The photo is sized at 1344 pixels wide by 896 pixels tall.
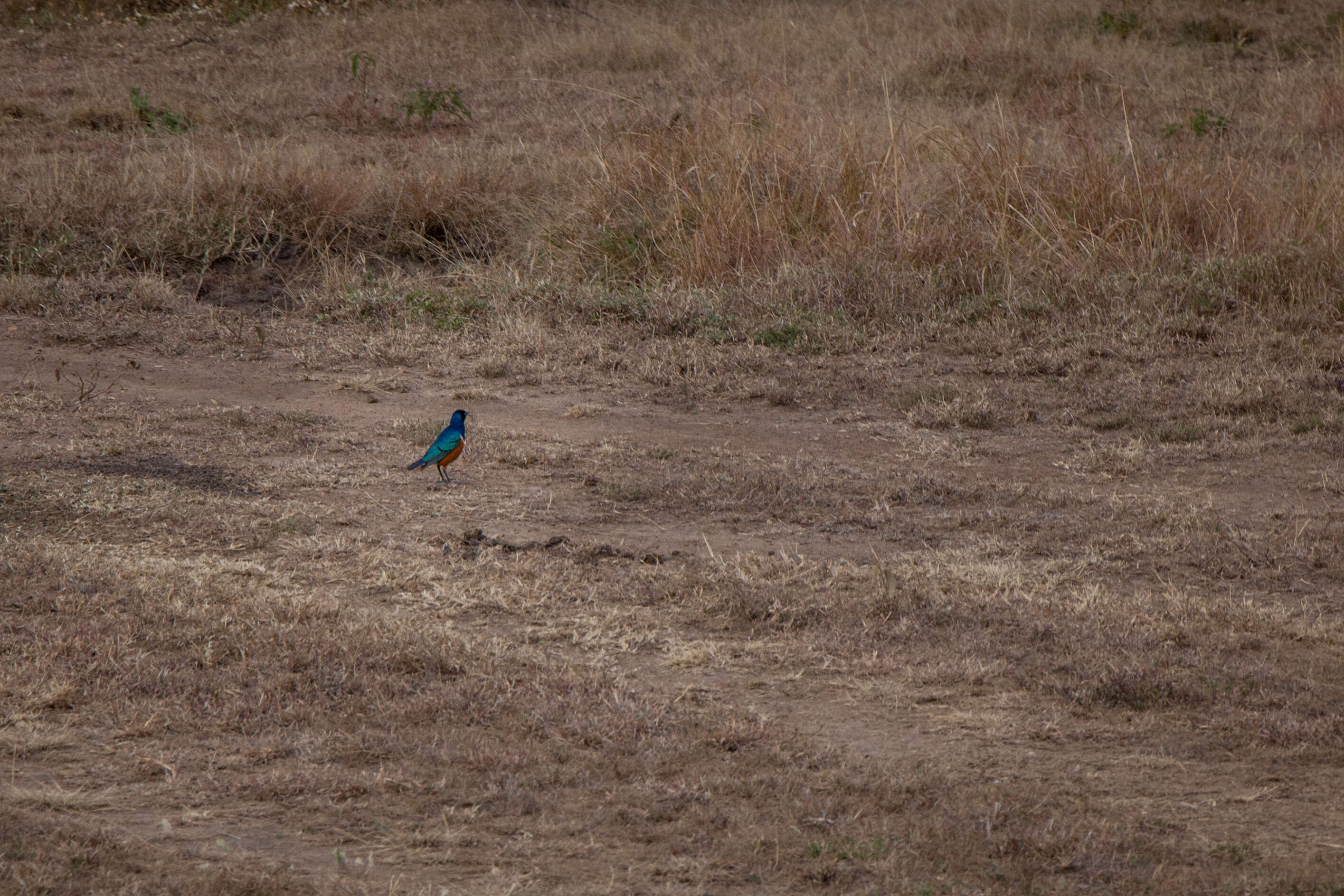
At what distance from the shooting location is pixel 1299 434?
227 inches

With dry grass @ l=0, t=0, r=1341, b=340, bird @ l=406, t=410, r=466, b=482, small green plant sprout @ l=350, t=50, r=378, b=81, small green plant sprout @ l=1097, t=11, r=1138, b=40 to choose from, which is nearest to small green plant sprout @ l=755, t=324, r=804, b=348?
dry grass @ l=0, t=0, r=1341, b=340

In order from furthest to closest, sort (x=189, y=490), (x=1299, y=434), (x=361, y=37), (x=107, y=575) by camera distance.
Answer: (x=361, y=37) → (x=1299, y=434) → (x=189, y=490) → (x=107, y=575)

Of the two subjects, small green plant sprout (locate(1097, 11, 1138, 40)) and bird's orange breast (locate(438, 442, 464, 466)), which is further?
small green plant sprout (locate(1097, 11, 1138, 40))

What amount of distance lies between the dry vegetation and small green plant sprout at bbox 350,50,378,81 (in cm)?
136

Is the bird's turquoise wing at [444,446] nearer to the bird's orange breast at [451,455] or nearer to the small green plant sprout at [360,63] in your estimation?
the bird's orange breast at [451,455]

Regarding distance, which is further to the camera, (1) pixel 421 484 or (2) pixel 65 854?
(1) pixel 421 484

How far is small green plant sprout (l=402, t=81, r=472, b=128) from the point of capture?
40.4ft

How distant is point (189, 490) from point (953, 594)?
2.91 metres

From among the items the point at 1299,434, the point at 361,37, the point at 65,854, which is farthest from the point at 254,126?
the point at 65,854

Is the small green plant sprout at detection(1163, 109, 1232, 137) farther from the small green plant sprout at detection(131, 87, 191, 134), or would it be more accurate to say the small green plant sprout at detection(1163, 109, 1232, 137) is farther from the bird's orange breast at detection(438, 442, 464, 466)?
the small green plant sprout at detection(131, 87, 191, 134)

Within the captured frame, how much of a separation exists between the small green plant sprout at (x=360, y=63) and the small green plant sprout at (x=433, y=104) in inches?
33.1

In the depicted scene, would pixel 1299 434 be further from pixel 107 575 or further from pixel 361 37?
pixel 361 37

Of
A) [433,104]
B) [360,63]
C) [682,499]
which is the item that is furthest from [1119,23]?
[682,499]

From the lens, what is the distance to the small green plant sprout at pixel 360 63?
43.9ft
